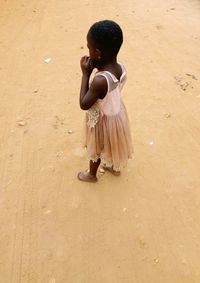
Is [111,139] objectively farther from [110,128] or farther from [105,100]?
[105,100]

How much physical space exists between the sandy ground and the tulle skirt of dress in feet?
1.04

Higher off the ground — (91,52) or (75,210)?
(91,52)

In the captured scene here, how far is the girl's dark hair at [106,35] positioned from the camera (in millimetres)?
2180

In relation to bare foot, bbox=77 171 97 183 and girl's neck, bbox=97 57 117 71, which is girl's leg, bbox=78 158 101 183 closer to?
bare foot, bbox=77 171 97 183

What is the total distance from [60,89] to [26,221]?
1660 millimetres

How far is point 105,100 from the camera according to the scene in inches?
96.6

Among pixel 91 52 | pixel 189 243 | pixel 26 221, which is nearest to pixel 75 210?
pixel 26 221

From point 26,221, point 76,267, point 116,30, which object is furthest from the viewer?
point 26,221

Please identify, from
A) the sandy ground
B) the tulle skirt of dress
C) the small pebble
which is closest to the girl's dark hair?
the tulle skirt of dress

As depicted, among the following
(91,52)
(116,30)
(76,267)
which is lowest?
(76,267)

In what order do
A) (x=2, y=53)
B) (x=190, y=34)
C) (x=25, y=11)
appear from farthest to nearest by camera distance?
1. (x=25, y=11)
2. (x=190, y=34)
3. (x=2, y=53)

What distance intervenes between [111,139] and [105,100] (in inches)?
12.4

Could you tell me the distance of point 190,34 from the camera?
4918 mm

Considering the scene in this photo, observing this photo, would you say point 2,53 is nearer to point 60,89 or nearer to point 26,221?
point 60,89
